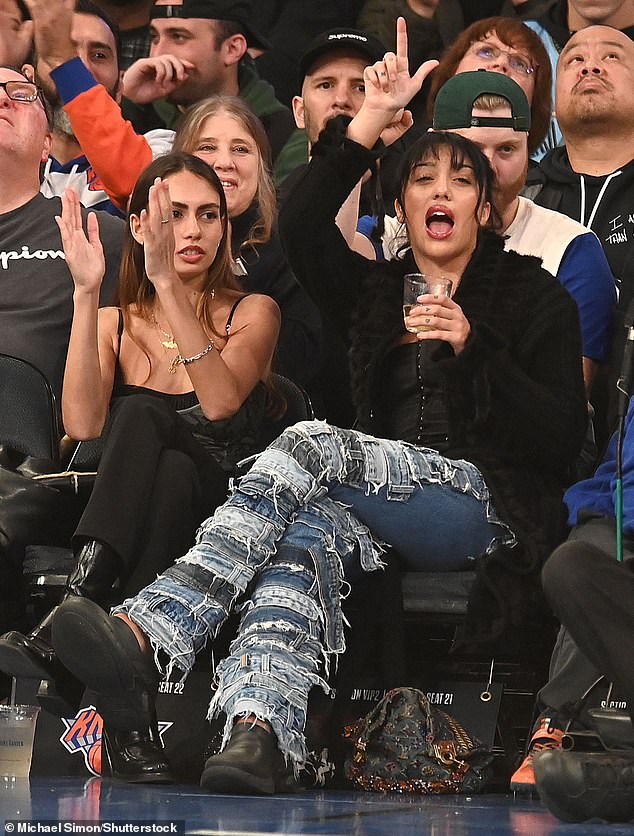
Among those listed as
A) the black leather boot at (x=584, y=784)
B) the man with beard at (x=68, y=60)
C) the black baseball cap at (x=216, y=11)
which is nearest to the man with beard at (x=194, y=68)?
the black baseball cap at (x=216, y=11)

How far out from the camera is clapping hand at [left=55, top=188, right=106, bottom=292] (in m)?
3.01

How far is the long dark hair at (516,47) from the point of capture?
3.72 m

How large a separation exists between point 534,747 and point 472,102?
1582mm

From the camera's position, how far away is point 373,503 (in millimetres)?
2617

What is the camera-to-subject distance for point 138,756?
2.49 m

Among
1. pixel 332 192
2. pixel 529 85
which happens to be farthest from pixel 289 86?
pixel 332 192

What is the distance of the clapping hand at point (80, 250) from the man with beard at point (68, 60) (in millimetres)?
961

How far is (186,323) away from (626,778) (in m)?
1.32

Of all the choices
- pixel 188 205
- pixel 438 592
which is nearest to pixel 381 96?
pixel 188 205

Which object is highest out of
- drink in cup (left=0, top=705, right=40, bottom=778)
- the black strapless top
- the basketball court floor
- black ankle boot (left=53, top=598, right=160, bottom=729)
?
the black strapless top

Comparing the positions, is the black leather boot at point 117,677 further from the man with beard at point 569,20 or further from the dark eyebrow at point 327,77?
the man with beard at point 569,20

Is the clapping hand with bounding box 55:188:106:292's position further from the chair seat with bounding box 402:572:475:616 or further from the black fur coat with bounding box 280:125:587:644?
the chair seat with bounding box 402:572:475:616

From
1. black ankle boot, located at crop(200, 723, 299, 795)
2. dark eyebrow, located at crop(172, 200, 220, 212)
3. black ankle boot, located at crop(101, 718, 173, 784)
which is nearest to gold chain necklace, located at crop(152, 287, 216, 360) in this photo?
dark eyebrow, located at crop(172, 200, 220, 212)

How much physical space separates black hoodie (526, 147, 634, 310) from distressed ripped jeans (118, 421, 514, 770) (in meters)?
1.02
